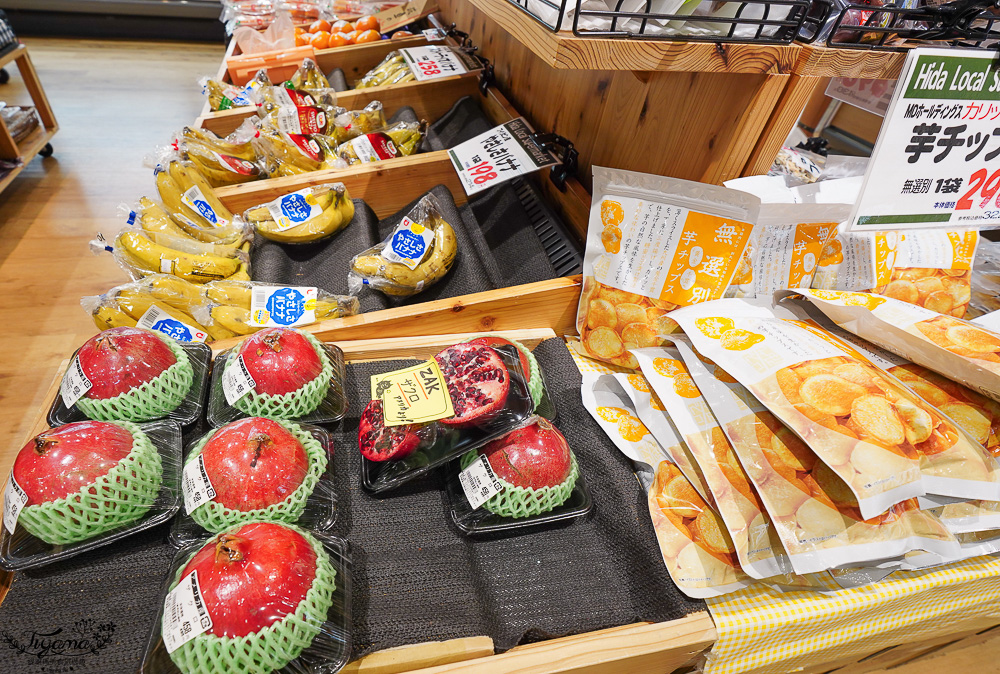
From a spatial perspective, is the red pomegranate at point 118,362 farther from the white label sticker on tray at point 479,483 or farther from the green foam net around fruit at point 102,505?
the white label sticker on tray at point 479,483

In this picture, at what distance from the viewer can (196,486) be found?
746mm

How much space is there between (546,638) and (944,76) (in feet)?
3.31

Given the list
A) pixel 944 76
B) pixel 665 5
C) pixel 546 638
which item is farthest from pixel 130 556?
pixel 944 76

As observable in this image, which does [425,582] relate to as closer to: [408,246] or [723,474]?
[723,474]

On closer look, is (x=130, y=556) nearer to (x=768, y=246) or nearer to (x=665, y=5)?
(x=665, y=5)

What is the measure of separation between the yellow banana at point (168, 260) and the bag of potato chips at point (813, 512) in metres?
1.25

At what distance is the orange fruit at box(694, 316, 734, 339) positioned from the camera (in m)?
0.89

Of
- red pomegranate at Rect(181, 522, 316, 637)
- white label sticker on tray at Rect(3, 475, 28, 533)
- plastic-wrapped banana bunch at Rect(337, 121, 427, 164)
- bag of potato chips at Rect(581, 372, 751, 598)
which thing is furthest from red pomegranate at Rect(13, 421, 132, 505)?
plastic-wrapped banana bunch at Rect(337, 121, 427, 164)

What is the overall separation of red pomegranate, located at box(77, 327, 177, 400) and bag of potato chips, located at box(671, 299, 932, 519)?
95 cm

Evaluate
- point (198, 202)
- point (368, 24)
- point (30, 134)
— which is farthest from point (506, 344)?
point (30, 134)

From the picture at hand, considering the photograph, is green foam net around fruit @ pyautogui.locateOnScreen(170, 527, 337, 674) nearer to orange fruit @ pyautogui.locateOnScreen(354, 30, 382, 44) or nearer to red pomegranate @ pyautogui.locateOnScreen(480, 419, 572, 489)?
red pomegranate @ pyautogui.locateOnScreen(480, 419, 572, 489)

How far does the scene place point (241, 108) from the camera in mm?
2012

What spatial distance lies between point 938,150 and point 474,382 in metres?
0.83

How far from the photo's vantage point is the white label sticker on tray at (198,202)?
143 centimetres
